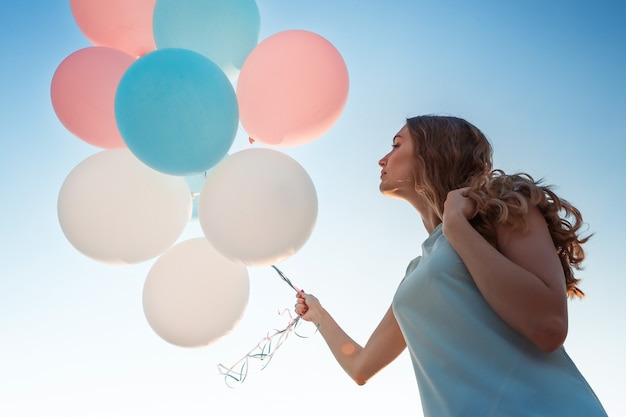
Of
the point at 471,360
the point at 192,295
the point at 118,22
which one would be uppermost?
the point at 118,22

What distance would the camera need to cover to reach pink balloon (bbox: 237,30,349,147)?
2289mm

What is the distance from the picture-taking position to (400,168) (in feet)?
7.77

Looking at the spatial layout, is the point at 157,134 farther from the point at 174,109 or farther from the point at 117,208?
the point at 117,208

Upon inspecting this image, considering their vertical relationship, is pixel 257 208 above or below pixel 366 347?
above

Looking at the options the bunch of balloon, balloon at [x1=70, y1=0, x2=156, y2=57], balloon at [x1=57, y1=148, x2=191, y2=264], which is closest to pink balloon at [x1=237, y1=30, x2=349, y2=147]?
the bunch of balloon

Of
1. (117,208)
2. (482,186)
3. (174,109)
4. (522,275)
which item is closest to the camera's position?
(522,275)

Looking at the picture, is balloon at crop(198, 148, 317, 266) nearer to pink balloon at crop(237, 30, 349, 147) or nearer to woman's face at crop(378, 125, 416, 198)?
pink balloon at crop(237, 30, 349, 147)

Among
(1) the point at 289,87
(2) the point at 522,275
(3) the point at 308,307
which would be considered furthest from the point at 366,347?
(1) the point at 289,87

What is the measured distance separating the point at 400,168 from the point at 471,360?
103cm

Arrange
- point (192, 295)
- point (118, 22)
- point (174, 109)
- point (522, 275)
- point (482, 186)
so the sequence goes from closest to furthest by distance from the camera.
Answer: point (522, 275) → point (482, 186) → point (174, 109) → point (192, 295) → point (118, 22)

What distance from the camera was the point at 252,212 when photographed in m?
2.09

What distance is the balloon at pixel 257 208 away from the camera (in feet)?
6.90

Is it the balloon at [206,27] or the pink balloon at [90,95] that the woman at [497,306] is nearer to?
the balloon at [206,27]

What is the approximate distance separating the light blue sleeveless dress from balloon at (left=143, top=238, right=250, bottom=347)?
1.01 metres
